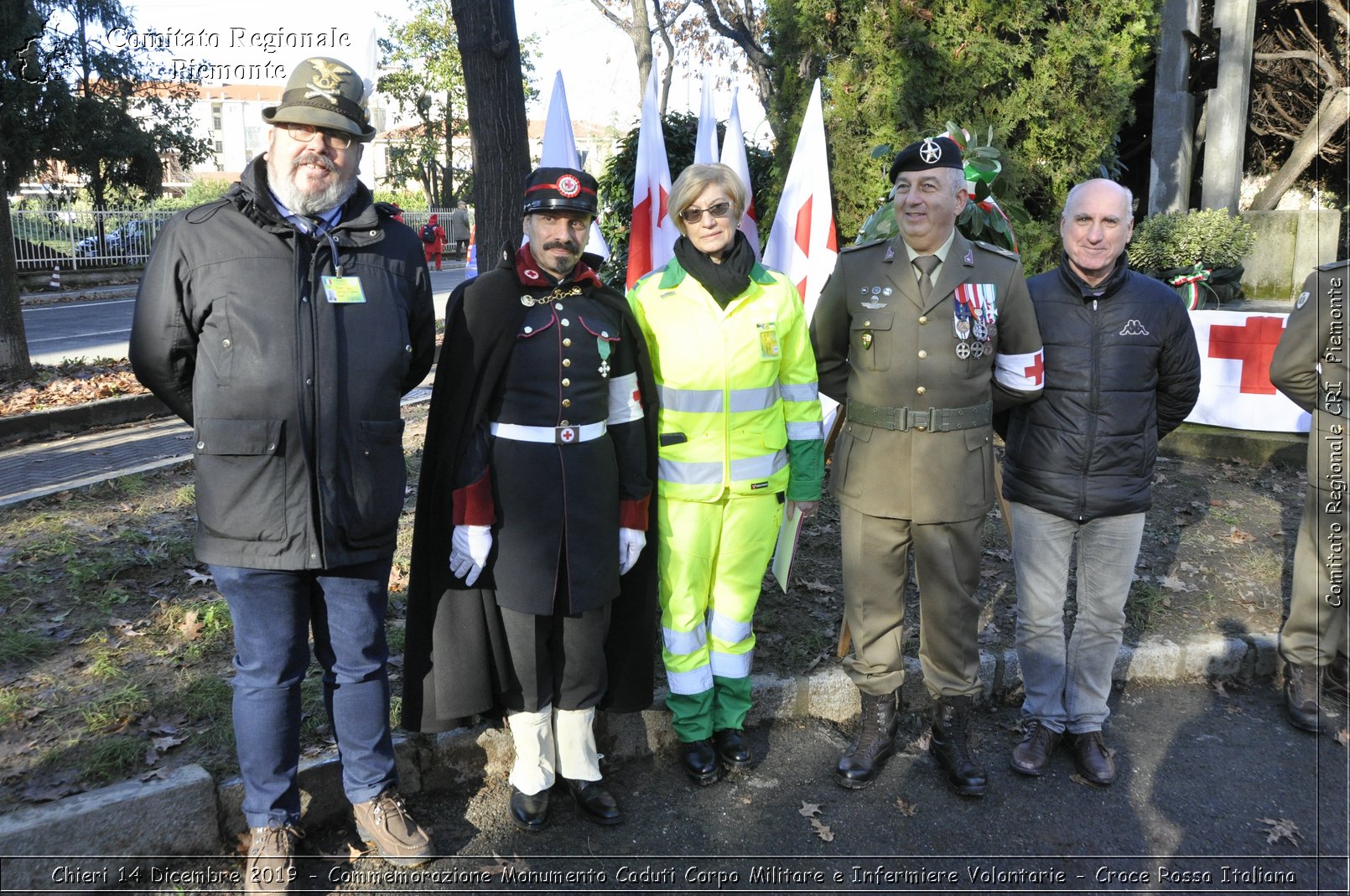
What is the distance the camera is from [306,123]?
9.83ft

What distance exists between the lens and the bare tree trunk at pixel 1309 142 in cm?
1520

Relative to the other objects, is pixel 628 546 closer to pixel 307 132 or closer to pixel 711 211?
pixel 711 211

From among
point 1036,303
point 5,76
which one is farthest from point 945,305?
point 5,76

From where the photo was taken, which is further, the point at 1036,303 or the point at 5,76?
the point at 5,76

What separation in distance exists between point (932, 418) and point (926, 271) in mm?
557

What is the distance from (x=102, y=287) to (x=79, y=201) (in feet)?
27.7

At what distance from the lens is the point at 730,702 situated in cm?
397

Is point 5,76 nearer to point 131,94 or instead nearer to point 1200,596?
point 131,94

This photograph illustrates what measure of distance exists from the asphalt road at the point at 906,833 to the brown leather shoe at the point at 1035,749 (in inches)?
1.8

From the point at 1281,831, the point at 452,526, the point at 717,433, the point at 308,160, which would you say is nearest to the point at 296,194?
the point at 308,160

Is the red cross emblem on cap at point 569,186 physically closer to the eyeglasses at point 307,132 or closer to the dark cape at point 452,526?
the dark cape at point 452,526

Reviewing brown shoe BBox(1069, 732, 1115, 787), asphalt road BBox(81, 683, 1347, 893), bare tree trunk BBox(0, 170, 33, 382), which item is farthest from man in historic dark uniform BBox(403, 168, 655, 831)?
bare tree trunk BBox(0, 170, 33, 382)

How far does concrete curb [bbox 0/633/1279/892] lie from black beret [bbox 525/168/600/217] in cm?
195

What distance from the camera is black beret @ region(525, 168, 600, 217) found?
3344 millimetres
